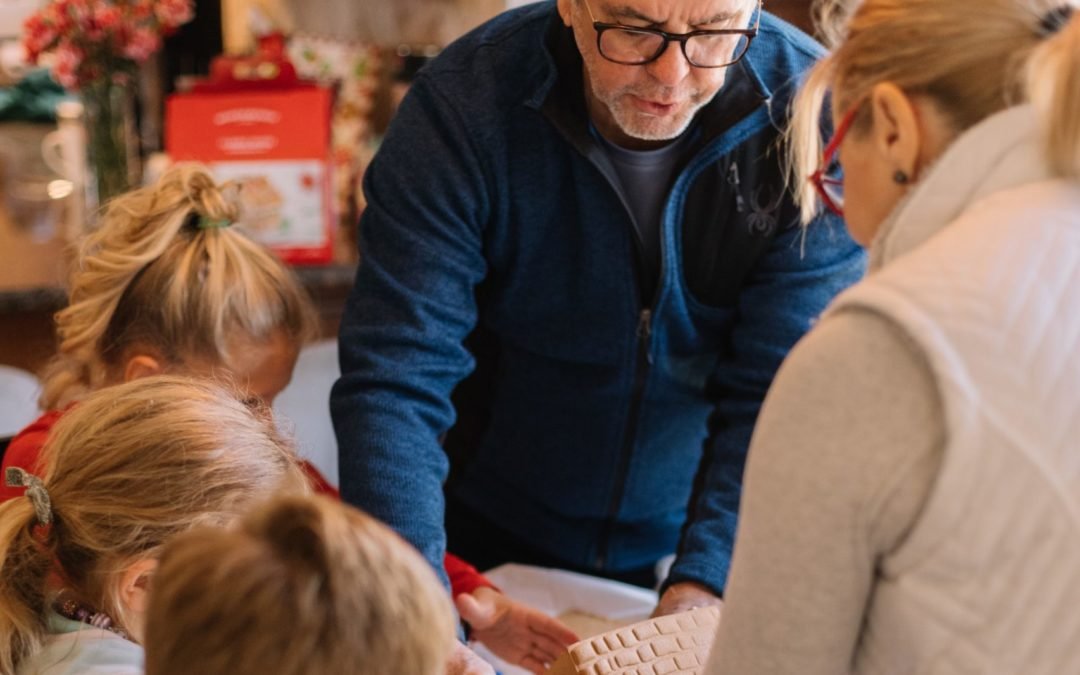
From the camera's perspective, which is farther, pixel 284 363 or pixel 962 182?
pixel 284 363

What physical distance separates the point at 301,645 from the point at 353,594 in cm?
4

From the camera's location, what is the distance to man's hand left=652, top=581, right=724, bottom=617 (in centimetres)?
126

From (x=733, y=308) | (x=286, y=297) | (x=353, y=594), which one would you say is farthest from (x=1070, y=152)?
(x=286, y=297)

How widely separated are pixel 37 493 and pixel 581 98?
716 millimetres

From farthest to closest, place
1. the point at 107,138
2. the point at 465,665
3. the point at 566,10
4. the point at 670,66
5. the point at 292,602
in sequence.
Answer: the point at 107,138 < the point at 566,10 < the point at 670,66 < the point at 465,665 < the point at 292,602

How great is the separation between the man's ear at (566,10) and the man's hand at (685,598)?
645mm

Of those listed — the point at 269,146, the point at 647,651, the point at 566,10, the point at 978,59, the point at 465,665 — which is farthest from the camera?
the point at 269,146

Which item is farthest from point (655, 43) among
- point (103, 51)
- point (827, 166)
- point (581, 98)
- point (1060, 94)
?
point (103, 51)

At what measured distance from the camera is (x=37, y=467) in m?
1.19

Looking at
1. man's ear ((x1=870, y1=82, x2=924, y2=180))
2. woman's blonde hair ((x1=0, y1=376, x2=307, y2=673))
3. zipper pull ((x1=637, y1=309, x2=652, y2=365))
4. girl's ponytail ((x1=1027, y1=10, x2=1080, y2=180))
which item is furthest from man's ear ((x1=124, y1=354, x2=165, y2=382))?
girl's ponytail ((x1=1027, y1=10, x2=1080, y2=180))

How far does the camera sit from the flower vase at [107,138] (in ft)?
7.32

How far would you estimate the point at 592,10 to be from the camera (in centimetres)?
123

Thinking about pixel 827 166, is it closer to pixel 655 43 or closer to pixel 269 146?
pixel 655 43

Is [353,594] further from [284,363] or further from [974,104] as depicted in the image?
[284,363]
